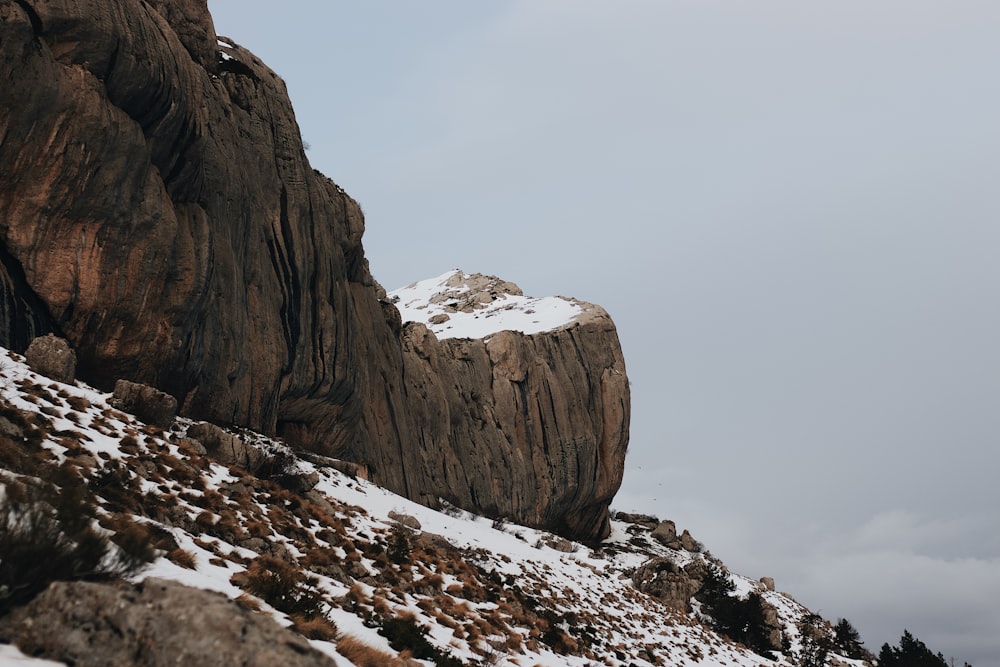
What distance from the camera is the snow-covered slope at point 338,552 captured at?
1364cm

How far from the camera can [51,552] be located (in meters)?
7.30

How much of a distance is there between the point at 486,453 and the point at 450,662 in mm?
50900

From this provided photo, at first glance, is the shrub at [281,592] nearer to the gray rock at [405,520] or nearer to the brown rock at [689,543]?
the gray rock at [405,520]

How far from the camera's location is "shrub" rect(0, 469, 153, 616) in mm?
7014

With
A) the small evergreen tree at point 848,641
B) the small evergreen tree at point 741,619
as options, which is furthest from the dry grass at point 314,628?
the small evergreen tree at point 848,641

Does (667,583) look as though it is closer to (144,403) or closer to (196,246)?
(196,246)

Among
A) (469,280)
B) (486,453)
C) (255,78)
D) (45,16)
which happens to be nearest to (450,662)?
(45,16)

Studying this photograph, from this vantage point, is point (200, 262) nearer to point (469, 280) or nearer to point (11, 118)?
point (11, 118)

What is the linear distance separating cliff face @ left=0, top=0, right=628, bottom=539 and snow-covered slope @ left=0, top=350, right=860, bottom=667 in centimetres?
471

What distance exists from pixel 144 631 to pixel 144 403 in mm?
16949

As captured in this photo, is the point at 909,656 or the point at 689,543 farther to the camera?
the point at 689,543

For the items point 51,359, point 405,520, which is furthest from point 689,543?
point 51,359

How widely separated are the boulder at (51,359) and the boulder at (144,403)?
140cm

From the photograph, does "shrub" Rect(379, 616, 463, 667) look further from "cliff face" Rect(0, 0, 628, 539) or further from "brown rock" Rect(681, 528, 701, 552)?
"brown rock" Rect(681, 528, 701, 552)
